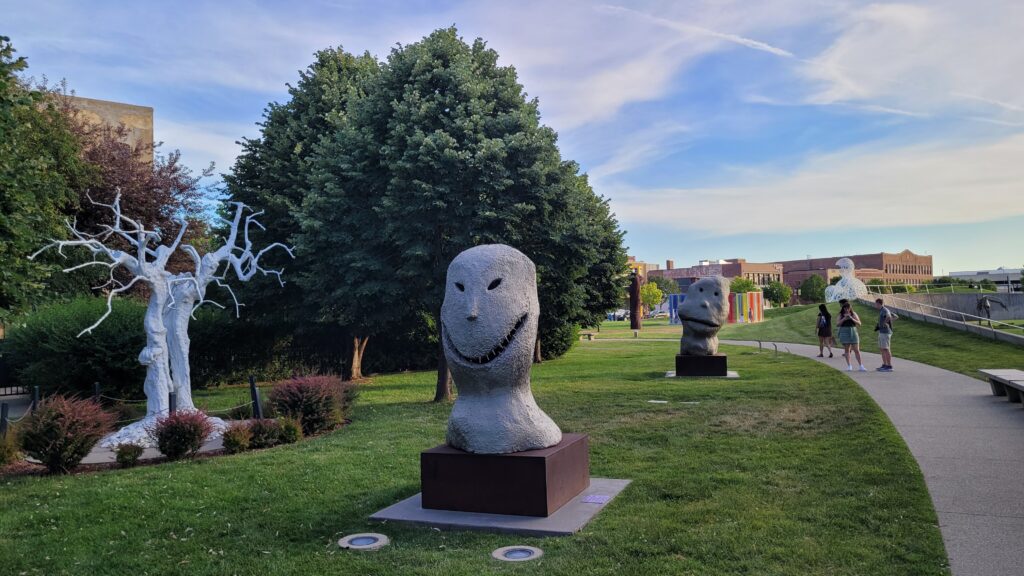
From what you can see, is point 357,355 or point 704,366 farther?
point 357,355

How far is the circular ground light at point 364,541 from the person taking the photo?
6321 millimetres

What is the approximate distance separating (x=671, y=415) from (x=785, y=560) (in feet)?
24.8

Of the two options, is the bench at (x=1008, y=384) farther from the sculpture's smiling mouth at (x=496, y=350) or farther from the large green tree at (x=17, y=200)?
the large green tree at (x=17, y=200)

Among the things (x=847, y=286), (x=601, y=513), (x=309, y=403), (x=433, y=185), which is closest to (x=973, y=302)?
(x=847, y=286)

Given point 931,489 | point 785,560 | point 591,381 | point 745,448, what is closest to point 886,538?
point 785,560

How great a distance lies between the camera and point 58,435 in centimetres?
1005

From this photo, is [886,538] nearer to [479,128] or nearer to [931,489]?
[931,489]

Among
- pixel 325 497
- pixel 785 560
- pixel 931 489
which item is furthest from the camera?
pixel 325 497

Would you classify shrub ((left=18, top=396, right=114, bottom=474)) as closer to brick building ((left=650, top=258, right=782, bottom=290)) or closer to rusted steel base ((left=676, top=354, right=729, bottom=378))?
rusted steel base ((left=676, top=354, right=729, bottom=378))

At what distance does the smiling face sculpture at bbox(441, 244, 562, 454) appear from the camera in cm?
732

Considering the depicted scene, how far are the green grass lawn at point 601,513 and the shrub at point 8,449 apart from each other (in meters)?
0.75

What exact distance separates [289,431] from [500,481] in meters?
6.44

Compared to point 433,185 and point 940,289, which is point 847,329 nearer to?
point 433,185

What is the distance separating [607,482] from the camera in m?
8.41
